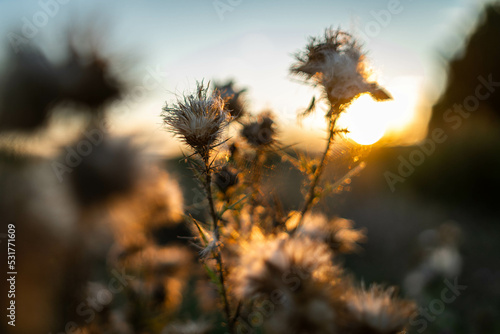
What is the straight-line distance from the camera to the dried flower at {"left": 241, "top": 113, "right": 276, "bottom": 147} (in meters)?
1.42

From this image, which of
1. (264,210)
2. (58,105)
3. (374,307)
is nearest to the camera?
(374,307)

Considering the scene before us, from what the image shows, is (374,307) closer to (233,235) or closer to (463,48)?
(233,235)

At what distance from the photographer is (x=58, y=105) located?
3.36m

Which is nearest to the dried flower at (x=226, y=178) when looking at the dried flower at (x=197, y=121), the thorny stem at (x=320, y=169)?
the dried flower at (x=197, y=121)

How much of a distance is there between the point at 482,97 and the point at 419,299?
428 inches

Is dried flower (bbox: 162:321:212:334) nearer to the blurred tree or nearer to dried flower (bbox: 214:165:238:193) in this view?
dried flower (bbox: 214:165:238:193)

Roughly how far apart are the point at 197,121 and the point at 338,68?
579 millimetres

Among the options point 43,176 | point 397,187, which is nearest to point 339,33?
point 43,176

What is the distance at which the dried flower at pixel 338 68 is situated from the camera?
118 cm

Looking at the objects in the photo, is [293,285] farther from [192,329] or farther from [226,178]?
[192,329]

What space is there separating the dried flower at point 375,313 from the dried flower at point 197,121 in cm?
67

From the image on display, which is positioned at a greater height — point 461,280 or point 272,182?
point 461,280

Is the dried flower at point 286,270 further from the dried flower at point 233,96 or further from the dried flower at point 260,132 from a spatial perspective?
the dried flower at point 233,96

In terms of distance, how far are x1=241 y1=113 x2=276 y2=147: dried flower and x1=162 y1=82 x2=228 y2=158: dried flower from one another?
30 centimetres
